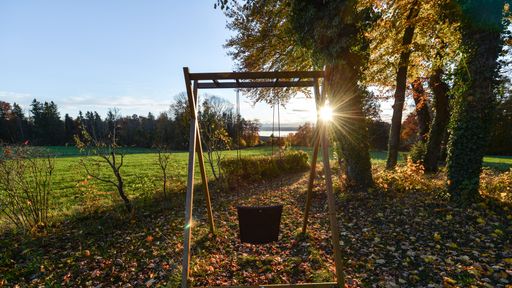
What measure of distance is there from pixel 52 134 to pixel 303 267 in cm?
4900

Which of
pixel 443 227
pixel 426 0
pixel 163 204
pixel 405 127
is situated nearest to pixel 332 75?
pixel 426 0

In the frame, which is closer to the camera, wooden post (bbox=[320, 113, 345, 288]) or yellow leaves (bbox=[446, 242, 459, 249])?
wooden post (bbox=[320, 113, 345, 288])

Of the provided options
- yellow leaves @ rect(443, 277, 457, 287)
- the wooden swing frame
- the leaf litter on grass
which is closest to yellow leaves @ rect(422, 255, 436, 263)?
the leaf litter on grass

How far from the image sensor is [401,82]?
29.1ft

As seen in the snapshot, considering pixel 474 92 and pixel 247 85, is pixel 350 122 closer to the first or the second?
pixel 474 92

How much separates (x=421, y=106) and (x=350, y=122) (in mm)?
6616

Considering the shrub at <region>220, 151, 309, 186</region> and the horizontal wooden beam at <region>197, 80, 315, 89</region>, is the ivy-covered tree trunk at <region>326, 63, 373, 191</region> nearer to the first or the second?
the horizontal wooden beam at <region>197, 80, 315, 89</region>

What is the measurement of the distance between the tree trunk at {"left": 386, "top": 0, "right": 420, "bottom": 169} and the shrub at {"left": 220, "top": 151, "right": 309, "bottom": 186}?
14.7 ft

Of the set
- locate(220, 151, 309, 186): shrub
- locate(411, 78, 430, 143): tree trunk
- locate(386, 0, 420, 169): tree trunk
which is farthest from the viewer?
locate(411, 78, 430, 143): tree trunk

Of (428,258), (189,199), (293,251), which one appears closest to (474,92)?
(428,258)

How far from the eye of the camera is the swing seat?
3629 mm

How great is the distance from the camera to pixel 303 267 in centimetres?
378

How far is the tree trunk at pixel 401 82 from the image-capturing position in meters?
7.81

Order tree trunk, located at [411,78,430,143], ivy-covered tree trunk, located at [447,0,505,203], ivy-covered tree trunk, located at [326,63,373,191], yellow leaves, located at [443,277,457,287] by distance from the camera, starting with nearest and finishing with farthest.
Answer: yellow leaves, located at [443,277,457,287] < ivy-covered tree trunk, located at [447,0,505,203] < ivy-covered tree trunk, located at [326,63,373,191] < tree trunk, located at [411,78,430,143]
